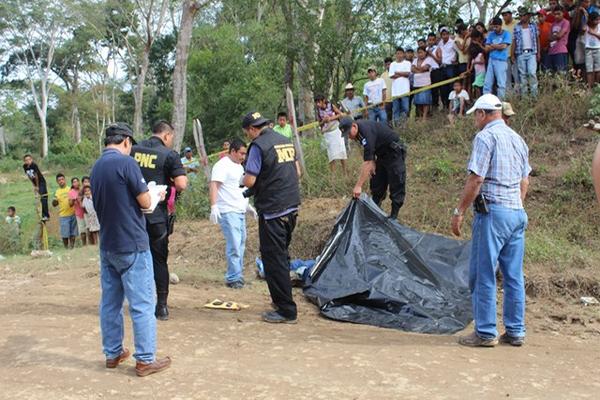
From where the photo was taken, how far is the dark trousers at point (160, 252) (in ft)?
16.3

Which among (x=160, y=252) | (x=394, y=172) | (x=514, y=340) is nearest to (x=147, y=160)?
(x=160, y=252)

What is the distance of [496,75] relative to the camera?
9883 mm

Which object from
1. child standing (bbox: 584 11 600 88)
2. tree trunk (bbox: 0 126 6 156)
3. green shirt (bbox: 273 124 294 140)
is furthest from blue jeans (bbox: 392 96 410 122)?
tree trunk (bbox: 0 126 6 156)

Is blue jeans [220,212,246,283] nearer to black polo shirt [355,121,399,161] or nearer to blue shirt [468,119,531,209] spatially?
black polo shirt [355,121,399,161]

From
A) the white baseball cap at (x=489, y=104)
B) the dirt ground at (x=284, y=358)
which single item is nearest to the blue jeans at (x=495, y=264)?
the dirt ground at (x=284, y=358)

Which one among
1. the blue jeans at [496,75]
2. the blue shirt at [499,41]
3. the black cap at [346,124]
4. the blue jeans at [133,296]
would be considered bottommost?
the blue jeans at [133,296]

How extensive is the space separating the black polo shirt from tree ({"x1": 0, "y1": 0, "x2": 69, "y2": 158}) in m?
32.0

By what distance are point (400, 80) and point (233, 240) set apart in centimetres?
605

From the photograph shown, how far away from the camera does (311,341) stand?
4566 millimetres

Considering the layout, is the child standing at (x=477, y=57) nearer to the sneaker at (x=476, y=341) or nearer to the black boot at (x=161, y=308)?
the sneaker at (x=476, y=341)

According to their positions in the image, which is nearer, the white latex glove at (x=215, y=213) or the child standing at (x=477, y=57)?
the white latex glove at (x=215, y=213)

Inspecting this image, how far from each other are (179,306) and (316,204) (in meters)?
3.71

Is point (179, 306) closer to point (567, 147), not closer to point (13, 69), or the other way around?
point (567, 147)

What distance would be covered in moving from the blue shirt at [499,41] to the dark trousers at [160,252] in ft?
23.4
